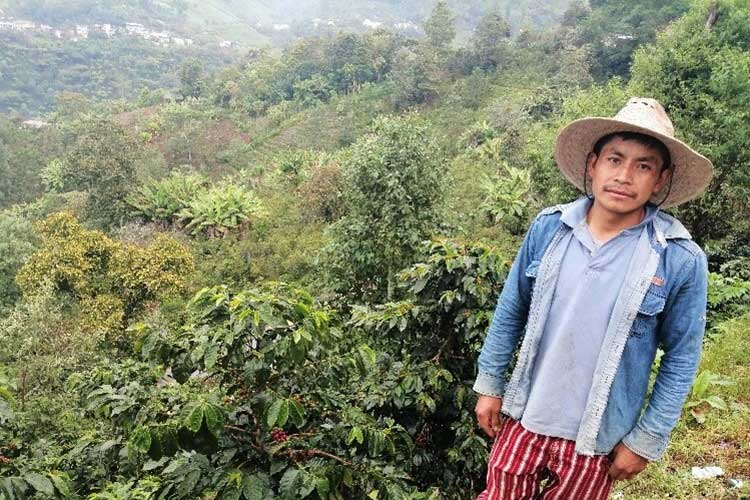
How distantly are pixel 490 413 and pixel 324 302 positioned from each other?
3.06 meters

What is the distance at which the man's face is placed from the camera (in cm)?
145

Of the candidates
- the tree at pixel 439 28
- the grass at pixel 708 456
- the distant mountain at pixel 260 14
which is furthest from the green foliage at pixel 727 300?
the distant mountain at pixel 260 14

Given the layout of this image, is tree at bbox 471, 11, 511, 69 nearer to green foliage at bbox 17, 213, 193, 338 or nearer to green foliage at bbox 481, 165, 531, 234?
green foliage at bbox 481, 165, 531, 234

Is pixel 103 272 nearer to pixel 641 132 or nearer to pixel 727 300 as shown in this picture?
pixel 727 300

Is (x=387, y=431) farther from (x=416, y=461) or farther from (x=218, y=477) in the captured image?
(x=218, y=477)

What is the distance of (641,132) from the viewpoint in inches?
56.7

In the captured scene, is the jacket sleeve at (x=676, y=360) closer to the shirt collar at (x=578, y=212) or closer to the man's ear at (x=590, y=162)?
the shirt collar at (x=578, y=212)

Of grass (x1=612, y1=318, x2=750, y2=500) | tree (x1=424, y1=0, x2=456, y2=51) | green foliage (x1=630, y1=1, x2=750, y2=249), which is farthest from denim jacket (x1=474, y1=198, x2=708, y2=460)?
tree (x1=424, y1=0, x2=456, y2=51)

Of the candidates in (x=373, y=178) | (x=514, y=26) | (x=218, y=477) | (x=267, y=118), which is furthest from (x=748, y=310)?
(x=514, y=26)

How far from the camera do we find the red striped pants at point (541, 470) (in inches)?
60.9

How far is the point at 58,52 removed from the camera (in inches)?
2259

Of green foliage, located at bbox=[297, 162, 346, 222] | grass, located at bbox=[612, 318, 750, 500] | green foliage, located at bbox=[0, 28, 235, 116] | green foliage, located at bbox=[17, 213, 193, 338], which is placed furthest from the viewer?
green foliage, located at bbox=[0, 28, 235, 116]

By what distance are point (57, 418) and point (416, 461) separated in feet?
18.7

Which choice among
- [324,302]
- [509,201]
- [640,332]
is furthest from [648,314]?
[509,201]
